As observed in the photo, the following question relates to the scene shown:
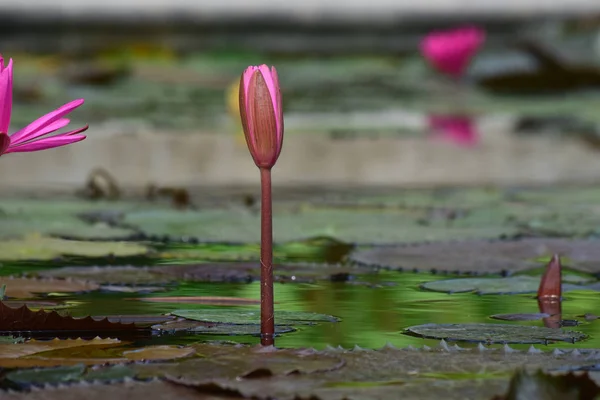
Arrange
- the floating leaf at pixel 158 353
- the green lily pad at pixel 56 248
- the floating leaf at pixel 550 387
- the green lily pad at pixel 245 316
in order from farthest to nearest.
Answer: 1. the green lily pad at pixel 56 248
2. the green lily pad at pixel 245 316
3. the floating leaf at pixel 158 353
4. the floating leaf at pixel 550 387

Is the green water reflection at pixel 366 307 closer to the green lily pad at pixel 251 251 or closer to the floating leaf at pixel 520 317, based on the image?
the floating leaf at pixel 520 317

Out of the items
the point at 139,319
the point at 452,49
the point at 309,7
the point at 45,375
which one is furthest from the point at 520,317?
the point at 309,7

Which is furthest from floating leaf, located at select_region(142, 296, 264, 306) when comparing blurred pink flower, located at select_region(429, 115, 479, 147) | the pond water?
blurred pink flower, located at select_region(429, 115, 479, 147)

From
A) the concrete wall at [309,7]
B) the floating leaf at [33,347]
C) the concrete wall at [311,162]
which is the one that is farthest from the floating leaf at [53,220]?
the concrete wall at [309,7]

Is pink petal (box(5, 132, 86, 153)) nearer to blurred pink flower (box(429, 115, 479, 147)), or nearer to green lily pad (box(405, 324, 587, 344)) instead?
green lily pad (box(405, 324, 587, 344))

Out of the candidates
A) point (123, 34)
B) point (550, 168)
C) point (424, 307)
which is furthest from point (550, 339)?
point (123, 34)
